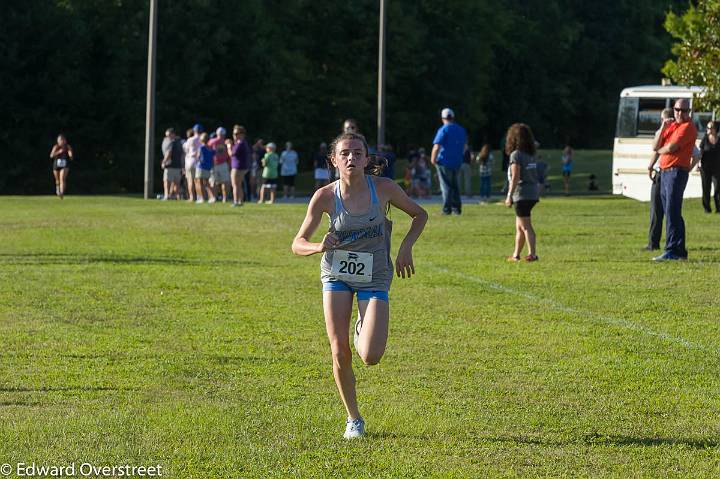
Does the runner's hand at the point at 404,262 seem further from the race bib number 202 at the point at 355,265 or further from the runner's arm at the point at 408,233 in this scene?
the race bib number 202 at the point at 355,265

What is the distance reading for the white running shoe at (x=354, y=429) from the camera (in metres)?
7.82

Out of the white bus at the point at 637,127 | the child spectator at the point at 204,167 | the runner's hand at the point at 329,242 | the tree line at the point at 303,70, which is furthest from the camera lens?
the tree line at the point at 303,70

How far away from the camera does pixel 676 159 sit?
707 inches

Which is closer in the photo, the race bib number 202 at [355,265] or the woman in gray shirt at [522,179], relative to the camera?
the race bib number 202 at [355,265]

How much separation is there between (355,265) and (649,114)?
122 feet

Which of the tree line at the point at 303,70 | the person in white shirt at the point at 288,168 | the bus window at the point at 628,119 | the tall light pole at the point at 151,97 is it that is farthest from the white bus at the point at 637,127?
the tree line at the point at 303,70

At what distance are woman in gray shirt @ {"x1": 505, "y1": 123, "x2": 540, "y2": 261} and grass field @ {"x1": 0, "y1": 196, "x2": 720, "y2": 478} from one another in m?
0.58

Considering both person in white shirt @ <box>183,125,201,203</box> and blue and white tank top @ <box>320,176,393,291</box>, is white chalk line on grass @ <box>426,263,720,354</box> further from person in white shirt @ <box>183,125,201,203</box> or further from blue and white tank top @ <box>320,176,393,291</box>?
person in white shirt @ <box>183,125,201,203</box>

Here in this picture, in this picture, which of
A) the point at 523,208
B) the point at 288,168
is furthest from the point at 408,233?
the point at 288,168

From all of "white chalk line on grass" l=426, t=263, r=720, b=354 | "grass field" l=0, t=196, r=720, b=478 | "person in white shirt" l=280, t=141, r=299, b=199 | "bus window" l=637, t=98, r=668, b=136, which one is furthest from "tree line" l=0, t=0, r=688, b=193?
"white chalk line on grass" l=426, t=263, r=720, b=354

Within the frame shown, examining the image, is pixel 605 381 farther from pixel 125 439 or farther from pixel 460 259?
pixel 460 259

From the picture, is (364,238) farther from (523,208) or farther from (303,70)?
(303,70)

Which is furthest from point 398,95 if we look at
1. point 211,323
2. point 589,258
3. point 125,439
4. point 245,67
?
point 125,439

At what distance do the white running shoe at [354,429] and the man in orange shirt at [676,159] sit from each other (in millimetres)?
10731
